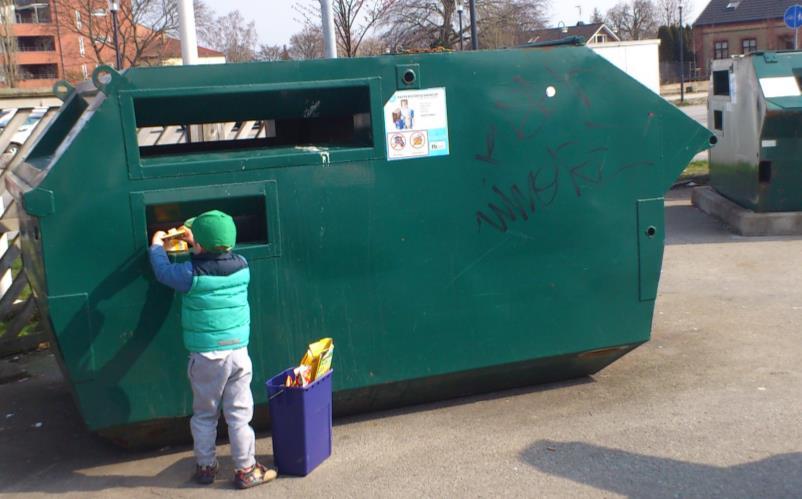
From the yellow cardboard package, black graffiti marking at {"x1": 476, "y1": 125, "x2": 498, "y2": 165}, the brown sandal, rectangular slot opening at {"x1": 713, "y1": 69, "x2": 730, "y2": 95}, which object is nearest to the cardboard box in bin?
the yellow cardboard package

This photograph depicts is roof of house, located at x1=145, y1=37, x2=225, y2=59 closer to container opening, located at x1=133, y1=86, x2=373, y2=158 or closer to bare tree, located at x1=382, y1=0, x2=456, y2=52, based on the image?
bare tree, located at x1=382, y1=0, x2=456, y2=52

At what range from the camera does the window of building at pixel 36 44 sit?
69.3 m

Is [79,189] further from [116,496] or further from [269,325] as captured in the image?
[116,496]

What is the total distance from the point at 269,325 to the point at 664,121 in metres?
2.24

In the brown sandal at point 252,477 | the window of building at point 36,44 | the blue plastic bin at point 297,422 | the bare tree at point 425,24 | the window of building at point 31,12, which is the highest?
the window of building at point 31,12

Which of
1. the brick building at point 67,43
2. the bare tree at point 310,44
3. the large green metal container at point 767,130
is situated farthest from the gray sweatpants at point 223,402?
the brick building at point 67,43

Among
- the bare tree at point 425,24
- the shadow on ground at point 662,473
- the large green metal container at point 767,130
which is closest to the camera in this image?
the shadow on ground at point 662,473

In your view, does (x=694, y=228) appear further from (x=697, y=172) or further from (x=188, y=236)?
(x=188, y=236)

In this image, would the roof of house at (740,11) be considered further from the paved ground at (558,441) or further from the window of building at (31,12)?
the paved ground at (558,441)

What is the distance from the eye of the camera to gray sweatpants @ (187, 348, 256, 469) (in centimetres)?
387

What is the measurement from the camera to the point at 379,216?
4.34 m

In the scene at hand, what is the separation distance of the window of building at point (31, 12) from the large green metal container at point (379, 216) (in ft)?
213

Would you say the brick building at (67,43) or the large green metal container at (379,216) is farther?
the brick building at (67,43)

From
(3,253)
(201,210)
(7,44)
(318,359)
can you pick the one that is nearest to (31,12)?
(7,44)
